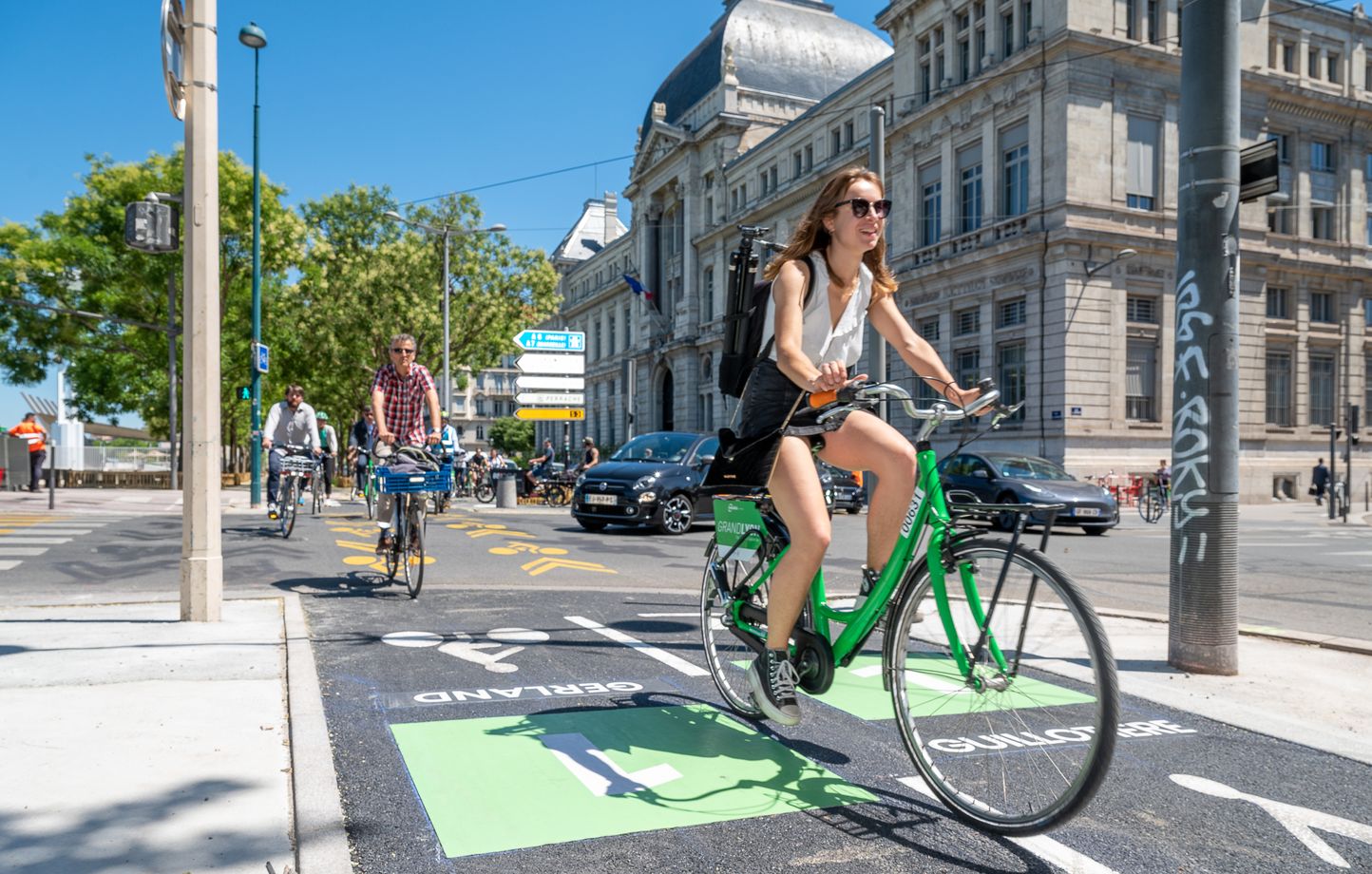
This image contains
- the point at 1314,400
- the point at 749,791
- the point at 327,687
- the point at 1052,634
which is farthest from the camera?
the point at 1314,400

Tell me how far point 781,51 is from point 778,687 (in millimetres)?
64513

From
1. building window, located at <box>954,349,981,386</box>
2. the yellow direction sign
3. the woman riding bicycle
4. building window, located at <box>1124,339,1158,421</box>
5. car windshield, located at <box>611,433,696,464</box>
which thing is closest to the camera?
the woman riding bicycle

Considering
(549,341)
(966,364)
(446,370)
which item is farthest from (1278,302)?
(446,370)

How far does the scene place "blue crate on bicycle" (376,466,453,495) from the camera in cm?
762

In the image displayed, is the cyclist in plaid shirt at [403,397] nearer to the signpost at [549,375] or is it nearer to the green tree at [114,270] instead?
the signpost at [549,375]

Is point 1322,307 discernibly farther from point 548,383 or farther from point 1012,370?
point 548,383

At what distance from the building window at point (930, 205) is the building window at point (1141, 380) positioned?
Result: 8602mm

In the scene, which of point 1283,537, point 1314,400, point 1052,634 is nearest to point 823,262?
point 1052,634

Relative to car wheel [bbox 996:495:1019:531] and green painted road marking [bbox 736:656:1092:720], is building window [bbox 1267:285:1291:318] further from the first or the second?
green painted road marking [bbox 736:656:1092:720]

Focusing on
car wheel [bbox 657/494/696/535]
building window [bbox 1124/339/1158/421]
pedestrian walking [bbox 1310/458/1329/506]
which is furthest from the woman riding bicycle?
pedestrian walking [bbox 1310/458/1329/506]

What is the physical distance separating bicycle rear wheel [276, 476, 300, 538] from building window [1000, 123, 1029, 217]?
27.2 metres

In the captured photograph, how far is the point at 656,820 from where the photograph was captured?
304 cm

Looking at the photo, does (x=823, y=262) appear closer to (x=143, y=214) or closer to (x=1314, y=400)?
(x=143, y=214)

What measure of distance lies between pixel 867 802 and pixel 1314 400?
1573 inches
